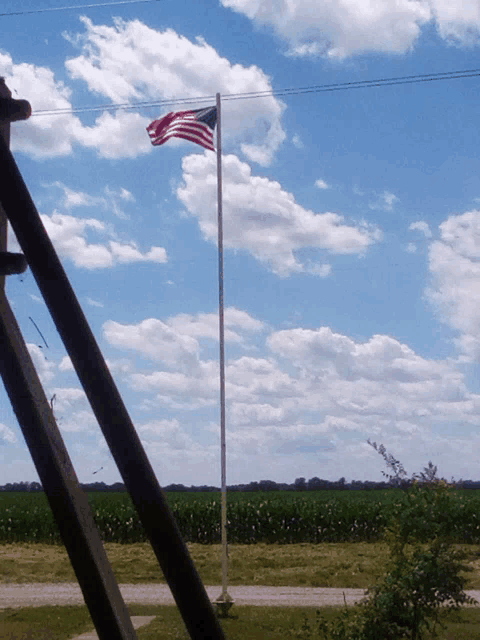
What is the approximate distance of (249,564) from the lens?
67.0 feet

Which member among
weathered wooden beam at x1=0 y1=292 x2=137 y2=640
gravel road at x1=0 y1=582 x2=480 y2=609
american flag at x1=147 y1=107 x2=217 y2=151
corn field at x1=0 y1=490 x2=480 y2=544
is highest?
american flag at x1=147 y1=107 x2=217 y2=151

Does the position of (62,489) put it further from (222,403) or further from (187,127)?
(187,127)

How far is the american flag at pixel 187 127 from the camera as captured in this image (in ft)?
43.9

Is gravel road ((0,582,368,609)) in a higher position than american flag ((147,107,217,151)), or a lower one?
lower

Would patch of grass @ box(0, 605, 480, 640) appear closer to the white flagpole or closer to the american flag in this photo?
the white flagpole

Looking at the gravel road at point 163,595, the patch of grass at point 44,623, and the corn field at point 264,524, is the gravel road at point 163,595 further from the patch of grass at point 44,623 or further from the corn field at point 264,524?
the corn field at point 264,524

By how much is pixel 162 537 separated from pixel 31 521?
27604 millimetres

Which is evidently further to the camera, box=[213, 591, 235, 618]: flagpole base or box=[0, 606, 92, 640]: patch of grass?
box=[213, 591, 235, 618]: flagpole base

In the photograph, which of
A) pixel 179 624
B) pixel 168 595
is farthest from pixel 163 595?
pixel 179 624

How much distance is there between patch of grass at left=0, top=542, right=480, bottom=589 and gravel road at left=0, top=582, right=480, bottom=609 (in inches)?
32.9

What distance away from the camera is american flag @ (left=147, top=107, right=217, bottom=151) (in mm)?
13391

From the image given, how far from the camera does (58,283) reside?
2.38m

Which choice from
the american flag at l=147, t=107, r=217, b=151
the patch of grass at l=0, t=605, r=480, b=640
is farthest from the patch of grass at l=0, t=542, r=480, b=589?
the american flag at l=147, t=107, r=217, b=151

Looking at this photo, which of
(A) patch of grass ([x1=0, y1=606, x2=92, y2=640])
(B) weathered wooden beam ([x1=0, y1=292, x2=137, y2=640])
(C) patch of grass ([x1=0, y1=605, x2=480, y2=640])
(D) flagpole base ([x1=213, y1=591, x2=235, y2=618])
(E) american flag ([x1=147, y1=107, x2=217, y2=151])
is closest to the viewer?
(B) weathered wooden beam ([x1=0, y1=292, x2=137, y2=640])
